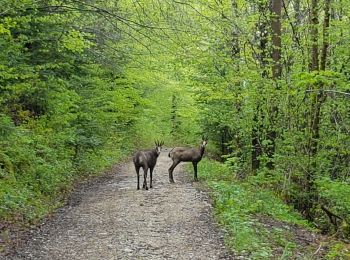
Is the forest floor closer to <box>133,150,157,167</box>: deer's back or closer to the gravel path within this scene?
the gravel path

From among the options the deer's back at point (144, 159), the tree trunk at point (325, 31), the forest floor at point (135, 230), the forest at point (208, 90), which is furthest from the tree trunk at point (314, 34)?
the deer's back at point (144, 159)

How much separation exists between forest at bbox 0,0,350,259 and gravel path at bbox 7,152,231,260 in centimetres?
61

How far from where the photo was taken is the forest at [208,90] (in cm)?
959

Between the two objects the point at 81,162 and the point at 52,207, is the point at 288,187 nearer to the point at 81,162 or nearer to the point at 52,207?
the point at 52,207

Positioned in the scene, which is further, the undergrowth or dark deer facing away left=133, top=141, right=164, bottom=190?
dark deer facing away left=133, top=141, right=164, bottom=190

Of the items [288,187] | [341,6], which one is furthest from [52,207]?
[341,6]

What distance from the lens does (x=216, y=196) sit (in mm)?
12000

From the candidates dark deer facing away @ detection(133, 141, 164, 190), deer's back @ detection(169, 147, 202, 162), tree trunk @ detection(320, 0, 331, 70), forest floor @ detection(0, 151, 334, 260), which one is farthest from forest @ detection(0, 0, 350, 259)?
dark deer facing away @ detection(133, 141, 164, 190)

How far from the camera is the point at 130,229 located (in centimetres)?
898

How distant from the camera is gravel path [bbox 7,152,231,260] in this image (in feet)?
24.7

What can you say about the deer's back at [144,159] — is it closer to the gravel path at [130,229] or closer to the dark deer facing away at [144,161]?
the dark deer facing away at [144,161]

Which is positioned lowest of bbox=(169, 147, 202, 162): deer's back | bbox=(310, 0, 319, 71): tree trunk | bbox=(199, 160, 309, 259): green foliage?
bbox=(199, 160, 309, 259): green foliage

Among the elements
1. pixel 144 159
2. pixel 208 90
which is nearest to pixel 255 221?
pixel 144 159

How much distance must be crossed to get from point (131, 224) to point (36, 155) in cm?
451
